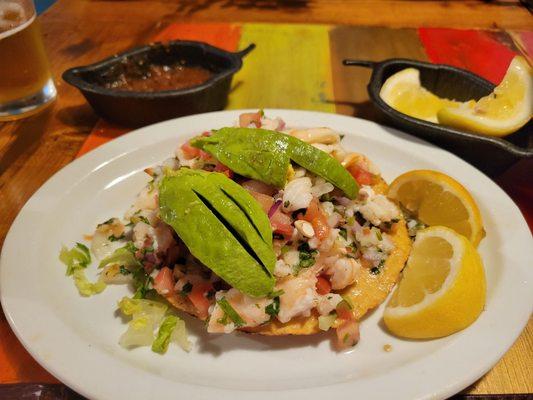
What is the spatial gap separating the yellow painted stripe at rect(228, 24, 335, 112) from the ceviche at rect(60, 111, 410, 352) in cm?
124

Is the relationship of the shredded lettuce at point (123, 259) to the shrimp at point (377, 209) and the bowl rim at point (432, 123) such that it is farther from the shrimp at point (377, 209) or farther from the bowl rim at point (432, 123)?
the bowl rim at point (432, 123)

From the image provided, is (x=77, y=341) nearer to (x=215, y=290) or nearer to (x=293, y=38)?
(x=215, y=290)

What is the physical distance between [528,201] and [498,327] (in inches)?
45.4

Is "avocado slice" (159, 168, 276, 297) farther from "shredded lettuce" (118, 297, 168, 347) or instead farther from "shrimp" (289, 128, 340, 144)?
"shrimp" (289, 128, 340, 144)

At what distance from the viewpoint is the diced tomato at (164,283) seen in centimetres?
179

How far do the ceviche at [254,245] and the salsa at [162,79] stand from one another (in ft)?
3.80

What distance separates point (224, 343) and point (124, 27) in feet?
11.8

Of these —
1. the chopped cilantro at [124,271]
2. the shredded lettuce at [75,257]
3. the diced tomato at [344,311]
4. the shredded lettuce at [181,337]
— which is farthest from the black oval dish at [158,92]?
the diced tomato at [344,311]

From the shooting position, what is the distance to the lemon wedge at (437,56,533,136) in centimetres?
246

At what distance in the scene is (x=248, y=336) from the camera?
5.74 ft

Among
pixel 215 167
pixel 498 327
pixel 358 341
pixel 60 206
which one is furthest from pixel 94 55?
pixel 498 327

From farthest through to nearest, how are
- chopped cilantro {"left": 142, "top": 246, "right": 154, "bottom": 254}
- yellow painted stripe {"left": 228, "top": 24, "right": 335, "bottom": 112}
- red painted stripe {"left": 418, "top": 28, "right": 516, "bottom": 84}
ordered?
red painted stripe {"left": 418, "top": 28, "right": 516, "bottom": 84}, yellow painted stripe {"left": 228, "top": 24, "right": 335, "bottom": 112}, chopped cilantro {"left": 142, "top": 246, "right": 154, "bottom": 254}

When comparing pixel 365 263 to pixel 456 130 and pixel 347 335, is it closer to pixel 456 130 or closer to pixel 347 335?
pixel 347 335

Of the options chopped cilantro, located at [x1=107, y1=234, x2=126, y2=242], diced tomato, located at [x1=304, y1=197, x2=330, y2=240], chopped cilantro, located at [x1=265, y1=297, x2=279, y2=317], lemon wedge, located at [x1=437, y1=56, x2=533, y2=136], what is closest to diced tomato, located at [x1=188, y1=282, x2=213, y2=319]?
chopped cilantro, located at [x1=265, y1=297, x2=279, y2=317]
